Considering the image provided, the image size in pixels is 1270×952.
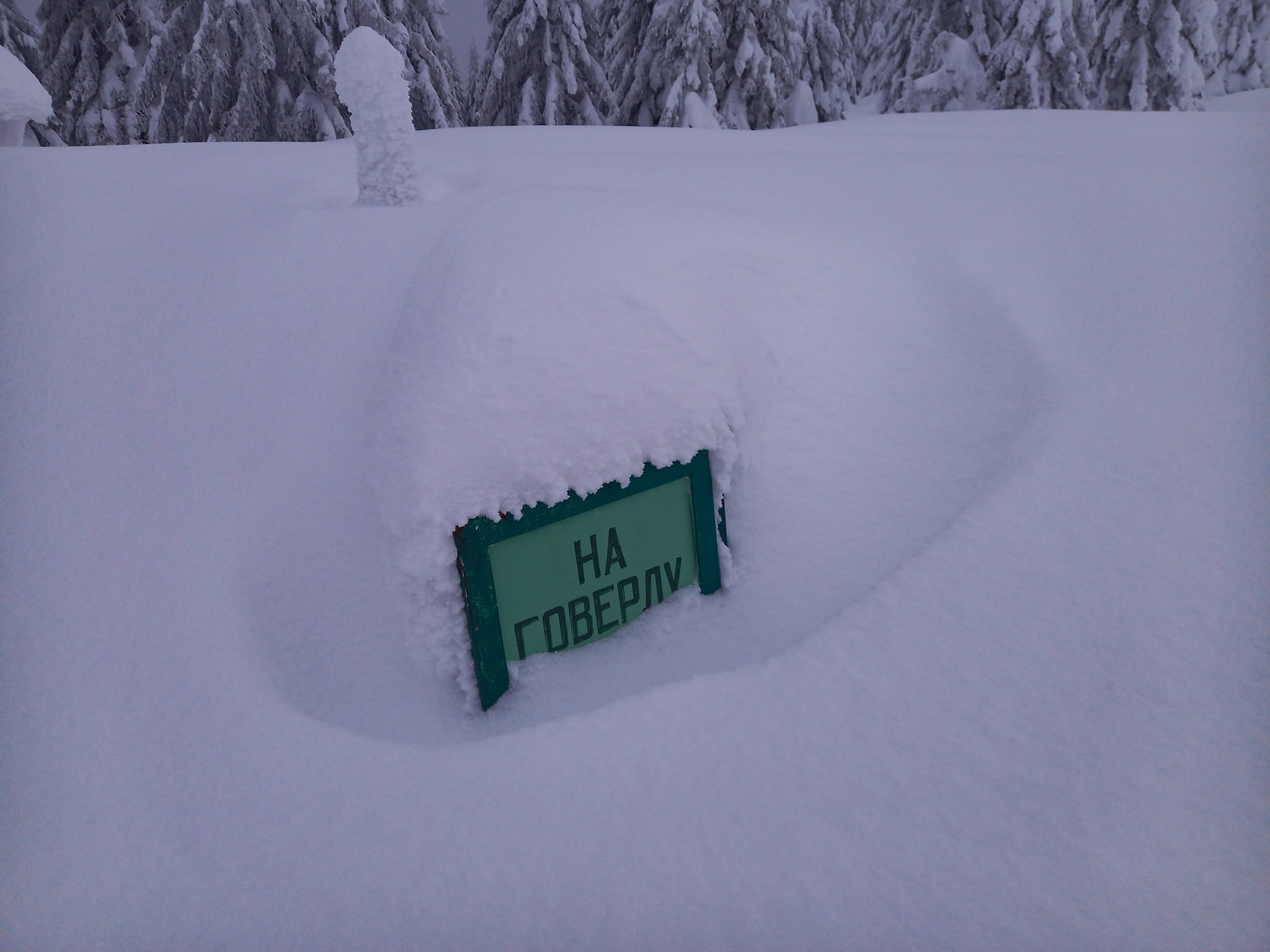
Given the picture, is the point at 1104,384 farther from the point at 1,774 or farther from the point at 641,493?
the point at 1,774

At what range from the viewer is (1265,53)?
17.0m

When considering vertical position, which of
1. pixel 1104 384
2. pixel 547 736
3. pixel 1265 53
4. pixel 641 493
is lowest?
pixel 547 736

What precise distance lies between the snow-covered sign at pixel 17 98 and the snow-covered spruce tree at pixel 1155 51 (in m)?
17.2

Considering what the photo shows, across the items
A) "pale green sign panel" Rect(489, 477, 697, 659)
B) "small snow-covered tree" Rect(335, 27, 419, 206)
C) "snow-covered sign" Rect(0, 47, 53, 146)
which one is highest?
"snow-covered sign" Rect(0, 47, 53, 146)

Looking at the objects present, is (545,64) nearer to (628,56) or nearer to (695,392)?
(628,56)

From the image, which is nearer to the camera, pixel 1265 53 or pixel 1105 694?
pixel 1105 694

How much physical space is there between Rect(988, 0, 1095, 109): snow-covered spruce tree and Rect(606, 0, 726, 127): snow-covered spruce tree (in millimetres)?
5465

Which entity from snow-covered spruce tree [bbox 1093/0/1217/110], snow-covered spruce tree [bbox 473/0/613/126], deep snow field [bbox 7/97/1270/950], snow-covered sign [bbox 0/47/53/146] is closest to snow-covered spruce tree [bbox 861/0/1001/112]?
snow-covered spruce tree [bbox 1093/0/1217/110]

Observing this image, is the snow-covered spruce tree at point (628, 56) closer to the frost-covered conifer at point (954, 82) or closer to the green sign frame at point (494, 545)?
the frost-covered conifer at point (954, 82)

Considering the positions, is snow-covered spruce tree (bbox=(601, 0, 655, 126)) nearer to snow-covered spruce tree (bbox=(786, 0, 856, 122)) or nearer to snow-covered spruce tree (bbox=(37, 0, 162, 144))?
snow-covered spruce tree (bbox=(786, 0, 856, 122))

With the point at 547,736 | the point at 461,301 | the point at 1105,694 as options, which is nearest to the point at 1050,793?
the point at 1105,694

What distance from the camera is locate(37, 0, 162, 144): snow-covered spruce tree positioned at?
44.4ft

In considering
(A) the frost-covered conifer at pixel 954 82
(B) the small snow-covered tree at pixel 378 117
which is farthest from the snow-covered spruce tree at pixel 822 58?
(B) the small snow-covered tree at pixel 378 117

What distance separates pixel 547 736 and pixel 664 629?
0.63 meters
